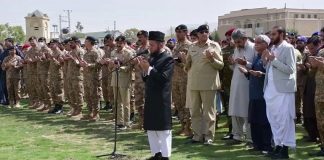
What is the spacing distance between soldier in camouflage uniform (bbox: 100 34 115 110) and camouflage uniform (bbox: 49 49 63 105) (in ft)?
3.94

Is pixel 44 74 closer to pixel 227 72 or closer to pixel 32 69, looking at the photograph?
pixel 32 69

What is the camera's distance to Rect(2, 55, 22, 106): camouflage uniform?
48.2 ft

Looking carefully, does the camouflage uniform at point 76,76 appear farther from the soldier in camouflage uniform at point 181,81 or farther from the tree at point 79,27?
the tree at point 79,27

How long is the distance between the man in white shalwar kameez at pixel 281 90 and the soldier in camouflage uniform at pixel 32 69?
863cm

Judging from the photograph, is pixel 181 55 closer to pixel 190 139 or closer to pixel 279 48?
pixel 190 139

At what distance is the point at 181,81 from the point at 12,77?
7395 mm

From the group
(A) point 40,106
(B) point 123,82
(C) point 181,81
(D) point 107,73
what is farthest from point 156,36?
(A) point 40,106

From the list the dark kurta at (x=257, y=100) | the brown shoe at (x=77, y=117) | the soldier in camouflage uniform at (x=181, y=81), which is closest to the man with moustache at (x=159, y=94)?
the dark kurta at (x=257, y=100)


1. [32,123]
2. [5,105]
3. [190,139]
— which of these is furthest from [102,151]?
[5,105]

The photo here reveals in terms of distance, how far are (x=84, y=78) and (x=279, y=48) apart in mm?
6100

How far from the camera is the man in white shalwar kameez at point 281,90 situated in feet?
22.4

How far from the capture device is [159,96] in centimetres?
675

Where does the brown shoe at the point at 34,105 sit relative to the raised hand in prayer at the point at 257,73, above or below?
below

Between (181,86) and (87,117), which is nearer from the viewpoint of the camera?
(181,86)
